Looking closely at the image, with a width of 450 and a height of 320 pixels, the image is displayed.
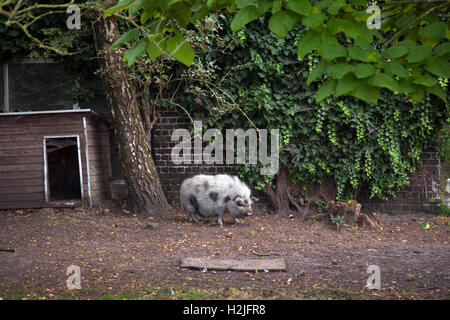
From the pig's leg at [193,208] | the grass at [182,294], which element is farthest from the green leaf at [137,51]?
the pig's leg at [193,208]

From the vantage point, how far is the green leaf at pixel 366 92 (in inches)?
109

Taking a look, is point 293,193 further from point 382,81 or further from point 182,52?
point 382,81

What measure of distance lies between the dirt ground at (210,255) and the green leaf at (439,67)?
2.49 metres

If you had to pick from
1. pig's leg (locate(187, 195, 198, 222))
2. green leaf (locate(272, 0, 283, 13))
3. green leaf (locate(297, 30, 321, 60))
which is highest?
green leaf (locate(272, 0, 283, 13))

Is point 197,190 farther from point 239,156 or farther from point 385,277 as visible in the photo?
point 385,277

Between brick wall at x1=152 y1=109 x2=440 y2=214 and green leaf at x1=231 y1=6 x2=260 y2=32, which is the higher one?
green leaf at x1=231 y1=6 x2=260 y2=32

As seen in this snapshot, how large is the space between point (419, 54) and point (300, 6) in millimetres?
909

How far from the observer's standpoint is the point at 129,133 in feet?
28.9

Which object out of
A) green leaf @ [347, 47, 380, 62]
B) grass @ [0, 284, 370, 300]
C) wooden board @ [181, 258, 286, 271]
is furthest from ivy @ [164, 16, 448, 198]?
green leaf @ [347, 47, 380, 62]

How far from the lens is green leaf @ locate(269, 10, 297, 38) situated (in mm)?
2883

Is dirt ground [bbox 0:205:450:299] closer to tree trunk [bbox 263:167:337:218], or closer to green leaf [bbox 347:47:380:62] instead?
tree trunk [bbox 263:167:337:218]

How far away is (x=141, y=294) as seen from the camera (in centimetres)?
453

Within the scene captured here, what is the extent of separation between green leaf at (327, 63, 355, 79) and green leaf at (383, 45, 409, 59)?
408 millimetres

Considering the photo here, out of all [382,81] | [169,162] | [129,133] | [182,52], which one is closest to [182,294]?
[182,52]
